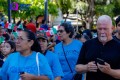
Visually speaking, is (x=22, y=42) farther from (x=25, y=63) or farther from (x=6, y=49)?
(x=6, y=49)

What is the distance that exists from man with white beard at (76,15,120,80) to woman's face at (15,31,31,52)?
2.41ft

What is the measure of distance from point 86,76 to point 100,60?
1.33 feet

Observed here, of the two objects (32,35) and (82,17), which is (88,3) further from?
(32,35)

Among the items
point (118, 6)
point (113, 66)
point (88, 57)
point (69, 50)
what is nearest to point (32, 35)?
point (88, 57)

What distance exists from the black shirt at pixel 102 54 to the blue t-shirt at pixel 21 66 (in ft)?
1.75

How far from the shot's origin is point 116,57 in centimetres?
494

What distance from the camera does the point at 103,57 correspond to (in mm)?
4961

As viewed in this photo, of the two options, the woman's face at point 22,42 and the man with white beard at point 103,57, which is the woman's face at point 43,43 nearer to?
the woman's face at point 22,42

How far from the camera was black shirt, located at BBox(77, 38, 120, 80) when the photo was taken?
4945 millimetres

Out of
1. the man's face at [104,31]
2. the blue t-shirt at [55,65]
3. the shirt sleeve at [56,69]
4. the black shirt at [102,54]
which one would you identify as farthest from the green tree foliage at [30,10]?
the man's face at [104,31]

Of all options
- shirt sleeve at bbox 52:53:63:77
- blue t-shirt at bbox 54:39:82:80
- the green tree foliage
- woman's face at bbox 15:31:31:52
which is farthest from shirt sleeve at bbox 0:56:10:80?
the green tree foliage

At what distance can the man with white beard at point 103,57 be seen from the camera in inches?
192

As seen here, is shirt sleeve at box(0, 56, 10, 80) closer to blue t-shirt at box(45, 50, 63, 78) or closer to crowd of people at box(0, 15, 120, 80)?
crowd of people at box(0, 15, 120, 80)

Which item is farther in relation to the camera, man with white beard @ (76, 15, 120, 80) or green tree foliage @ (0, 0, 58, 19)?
green tree foliage @ (0, 0, 58, 19)
